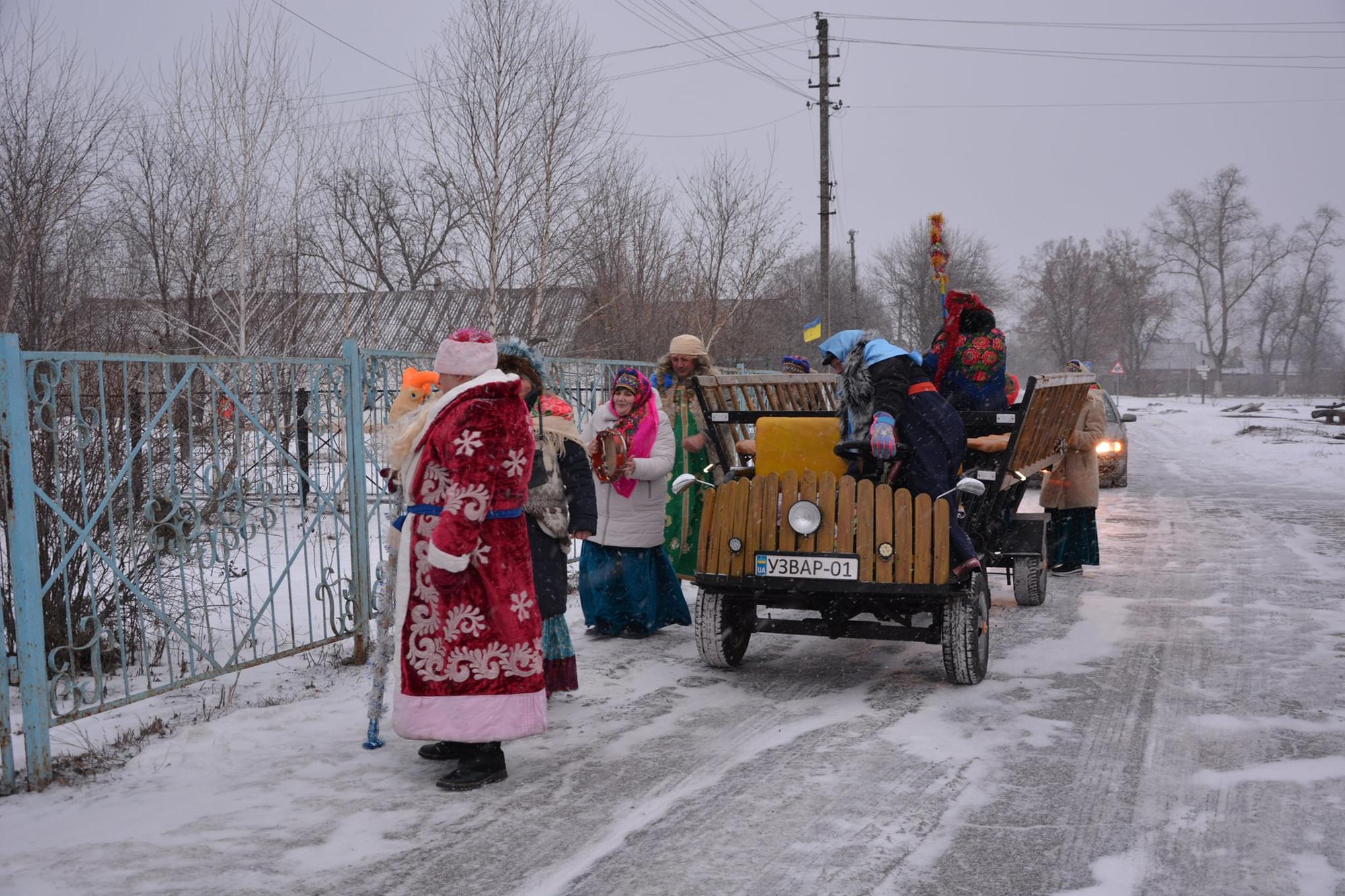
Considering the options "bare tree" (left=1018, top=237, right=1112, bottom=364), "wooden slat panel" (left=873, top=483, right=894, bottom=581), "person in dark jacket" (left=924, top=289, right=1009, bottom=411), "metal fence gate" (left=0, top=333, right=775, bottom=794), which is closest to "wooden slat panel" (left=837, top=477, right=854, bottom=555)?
"wooden slat panel" (left=873, top=483, right=894, bottom=581)

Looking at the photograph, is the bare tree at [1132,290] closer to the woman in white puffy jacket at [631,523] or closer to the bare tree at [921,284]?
the bare tree at [921,284]

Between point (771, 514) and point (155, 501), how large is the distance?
2945mm

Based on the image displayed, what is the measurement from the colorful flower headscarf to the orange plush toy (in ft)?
7.68

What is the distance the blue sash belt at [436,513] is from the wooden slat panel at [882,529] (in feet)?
6.56

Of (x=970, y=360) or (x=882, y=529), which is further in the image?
(x=970, y=360)

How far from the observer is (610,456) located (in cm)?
680

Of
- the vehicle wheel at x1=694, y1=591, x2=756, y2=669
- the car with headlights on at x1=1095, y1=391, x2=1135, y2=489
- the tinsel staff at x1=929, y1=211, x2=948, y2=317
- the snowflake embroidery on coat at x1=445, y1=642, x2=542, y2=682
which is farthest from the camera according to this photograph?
the car with headlights on at x1=1095, y1=391, x2=1135, y2=489

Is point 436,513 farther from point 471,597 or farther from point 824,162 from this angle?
point 824,162

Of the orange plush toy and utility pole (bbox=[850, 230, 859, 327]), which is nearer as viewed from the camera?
the orange plush toy

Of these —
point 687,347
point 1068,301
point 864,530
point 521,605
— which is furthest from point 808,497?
point 1068,301

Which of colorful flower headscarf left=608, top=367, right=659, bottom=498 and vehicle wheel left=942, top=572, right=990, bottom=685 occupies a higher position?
colorful flower headscarf left=608, top=367, right=659, bottom=498

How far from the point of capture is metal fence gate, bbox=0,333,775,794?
4152 mm

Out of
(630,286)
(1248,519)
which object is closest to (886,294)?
(630,286)

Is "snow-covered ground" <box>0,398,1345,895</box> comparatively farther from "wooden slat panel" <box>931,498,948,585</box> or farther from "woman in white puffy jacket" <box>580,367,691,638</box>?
"wooden slat panel" <box>931,498,948,585</box>
